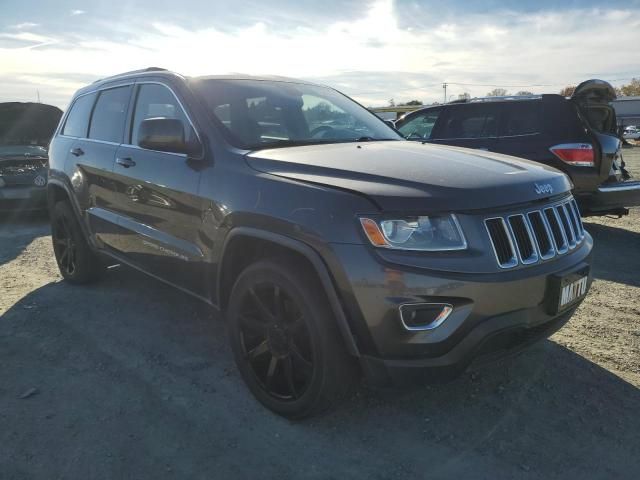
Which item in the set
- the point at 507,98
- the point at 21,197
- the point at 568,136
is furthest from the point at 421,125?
the point at 21,197

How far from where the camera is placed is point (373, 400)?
301 centimetres

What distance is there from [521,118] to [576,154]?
89cm

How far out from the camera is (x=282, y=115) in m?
3.58

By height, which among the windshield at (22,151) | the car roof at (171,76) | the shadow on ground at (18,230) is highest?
the car roof at (171,76)

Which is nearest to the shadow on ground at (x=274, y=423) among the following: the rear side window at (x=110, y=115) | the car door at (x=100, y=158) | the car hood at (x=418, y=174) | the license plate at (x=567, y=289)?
the license plate at (x=567, y=289)

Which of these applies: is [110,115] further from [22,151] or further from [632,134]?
[632,134]

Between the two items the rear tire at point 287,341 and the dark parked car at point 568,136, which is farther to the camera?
the dark parked car at point 568,136

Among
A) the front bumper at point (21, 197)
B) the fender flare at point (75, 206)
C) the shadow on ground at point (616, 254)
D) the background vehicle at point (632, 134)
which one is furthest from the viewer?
the background vehicle at point (632, 134)

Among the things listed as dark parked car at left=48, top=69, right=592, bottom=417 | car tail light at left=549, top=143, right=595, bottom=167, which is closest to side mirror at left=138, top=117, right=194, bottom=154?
dark parked car at left=48, top=69, right=592, bottom=417

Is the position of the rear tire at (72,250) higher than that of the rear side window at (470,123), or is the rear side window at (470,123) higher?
the rear side window at (470,123)

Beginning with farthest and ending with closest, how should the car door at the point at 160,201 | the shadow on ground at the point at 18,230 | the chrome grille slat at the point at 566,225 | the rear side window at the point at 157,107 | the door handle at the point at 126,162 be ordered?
the shadow on ground at the point at 18,230, the door handle at the point at 126,162, the rear side window at the point at 157,107, the car door at the point at 160,201, the chrome grille slat at the point at 566,225

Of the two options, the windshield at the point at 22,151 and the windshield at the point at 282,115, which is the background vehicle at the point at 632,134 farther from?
the windshield at the point at 282,115

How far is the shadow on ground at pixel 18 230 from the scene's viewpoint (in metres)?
6.86

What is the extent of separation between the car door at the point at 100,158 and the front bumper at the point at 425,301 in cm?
254
